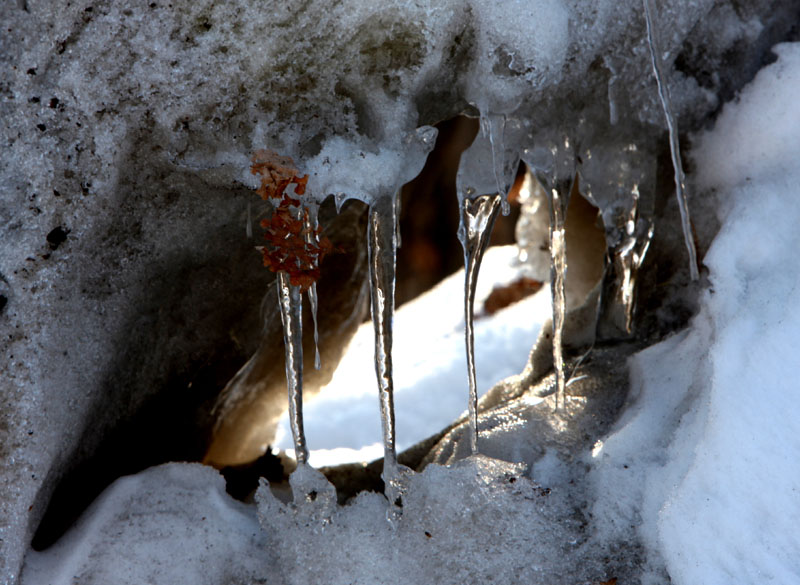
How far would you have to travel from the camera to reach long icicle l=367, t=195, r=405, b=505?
1.40 metres

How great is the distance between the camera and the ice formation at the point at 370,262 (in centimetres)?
120

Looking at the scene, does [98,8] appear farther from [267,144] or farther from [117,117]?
[267,144]

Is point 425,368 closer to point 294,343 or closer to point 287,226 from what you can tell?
point 294,343

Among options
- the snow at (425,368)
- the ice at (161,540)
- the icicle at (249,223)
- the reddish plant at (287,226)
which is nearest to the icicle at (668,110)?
the reddish plant at (287,226)

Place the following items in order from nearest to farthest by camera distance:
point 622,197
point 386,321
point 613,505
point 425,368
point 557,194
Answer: point 613,505 < point 386,321 < point 557,194 < point 622,197 < point 425,368

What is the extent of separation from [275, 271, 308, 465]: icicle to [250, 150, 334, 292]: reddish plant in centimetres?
2

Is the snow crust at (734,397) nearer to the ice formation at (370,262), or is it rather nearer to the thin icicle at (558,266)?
the ice formation at (370,262)

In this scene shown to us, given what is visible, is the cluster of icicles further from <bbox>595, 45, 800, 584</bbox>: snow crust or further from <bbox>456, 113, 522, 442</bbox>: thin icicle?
<bbox>595, 45, 800, 584</bbox>: snow crust

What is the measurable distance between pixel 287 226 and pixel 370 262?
0.55 feet

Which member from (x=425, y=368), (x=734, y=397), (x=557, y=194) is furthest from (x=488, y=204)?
(x=425, y=368)

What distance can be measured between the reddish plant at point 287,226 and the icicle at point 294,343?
25 millimetres

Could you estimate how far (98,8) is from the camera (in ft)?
3.93

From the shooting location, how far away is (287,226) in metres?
1.35

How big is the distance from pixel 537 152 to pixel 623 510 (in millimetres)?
682
